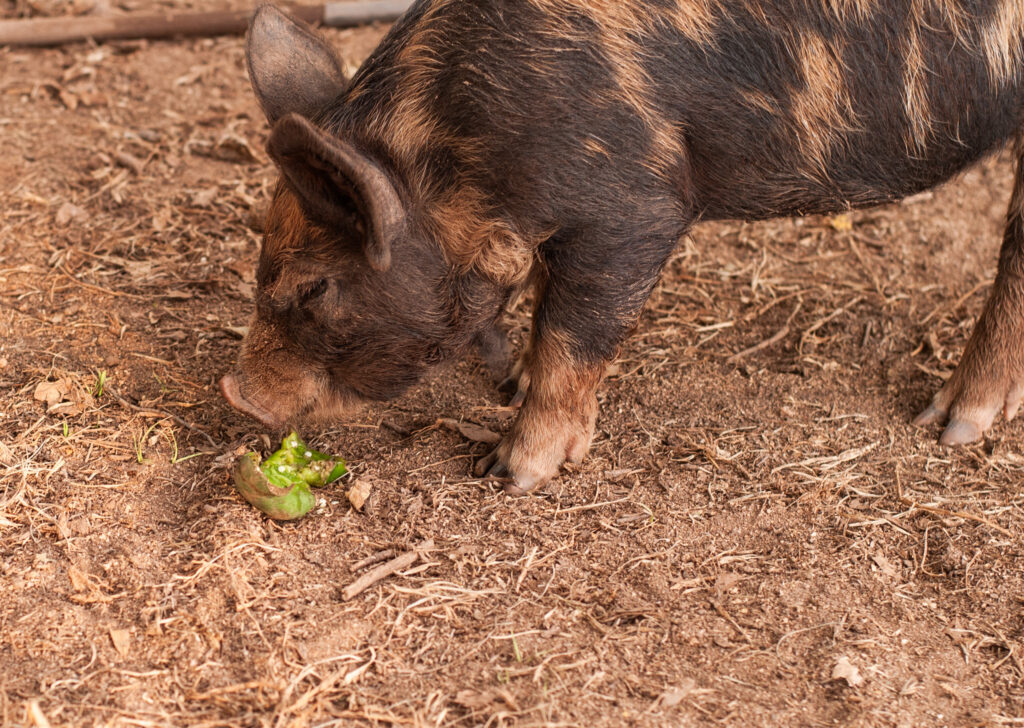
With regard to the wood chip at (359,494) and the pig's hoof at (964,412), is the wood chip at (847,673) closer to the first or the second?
the pig's hoof at (964,412)

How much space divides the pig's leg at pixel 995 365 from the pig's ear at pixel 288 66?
292cm

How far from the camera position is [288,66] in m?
4.03

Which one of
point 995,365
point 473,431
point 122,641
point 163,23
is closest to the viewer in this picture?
point 122,641

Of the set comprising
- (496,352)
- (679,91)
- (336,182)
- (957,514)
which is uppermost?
(679,91)

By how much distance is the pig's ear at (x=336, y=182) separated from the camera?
3.24 meters

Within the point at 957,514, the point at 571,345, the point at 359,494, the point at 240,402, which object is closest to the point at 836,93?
the point at 571,345

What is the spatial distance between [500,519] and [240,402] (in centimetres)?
108

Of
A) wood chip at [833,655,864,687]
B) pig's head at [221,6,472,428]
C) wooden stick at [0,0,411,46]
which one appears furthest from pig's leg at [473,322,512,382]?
wooden stick at [0,0,411,46]

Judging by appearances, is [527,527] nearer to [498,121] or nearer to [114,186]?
[498,121]

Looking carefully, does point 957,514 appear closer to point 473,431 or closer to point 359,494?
point 473,431

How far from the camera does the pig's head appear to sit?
3.56m

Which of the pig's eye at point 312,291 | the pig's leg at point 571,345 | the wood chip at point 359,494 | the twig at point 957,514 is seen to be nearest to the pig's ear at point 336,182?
the pig's eye at point 312,291

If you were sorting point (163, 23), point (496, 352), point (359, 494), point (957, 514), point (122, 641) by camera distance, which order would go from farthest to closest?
point (163, 23), point (496, 352), point (957, 514), point (359, 494), point (122, 641)

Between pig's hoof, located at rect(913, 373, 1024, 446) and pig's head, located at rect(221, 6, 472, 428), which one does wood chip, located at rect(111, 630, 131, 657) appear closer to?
pig's head, located at rect(221, 6, 472, 428)
